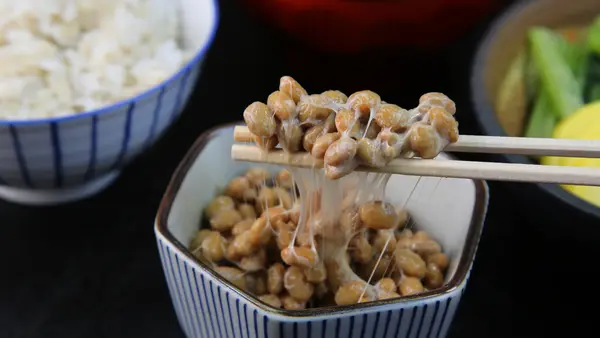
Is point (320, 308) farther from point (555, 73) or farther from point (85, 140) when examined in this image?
point (555, 73)

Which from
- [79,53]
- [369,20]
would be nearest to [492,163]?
[369,20]

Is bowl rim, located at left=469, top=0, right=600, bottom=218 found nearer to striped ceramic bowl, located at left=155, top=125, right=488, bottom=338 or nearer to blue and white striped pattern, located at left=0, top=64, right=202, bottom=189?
striped ceramic bowl, located at left=155, top=125, right=488, bottom=338

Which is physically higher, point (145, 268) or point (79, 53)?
point (79, 53)

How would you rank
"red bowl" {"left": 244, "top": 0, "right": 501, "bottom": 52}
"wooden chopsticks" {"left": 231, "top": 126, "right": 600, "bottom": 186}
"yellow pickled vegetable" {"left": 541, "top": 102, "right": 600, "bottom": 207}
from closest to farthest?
"wooden chopsticks" {"left": 231, "top": 126, "right": 600, "bottom": 186}, "yellow pickled vegetable" {"left": 541, "top": 102, "right": 600, "bottom": 207}, "red bowl" {"left": 244, "top": 0, "right": 501, "bottom": 52}

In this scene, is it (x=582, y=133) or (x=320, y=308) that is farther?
(x=582, y=133)

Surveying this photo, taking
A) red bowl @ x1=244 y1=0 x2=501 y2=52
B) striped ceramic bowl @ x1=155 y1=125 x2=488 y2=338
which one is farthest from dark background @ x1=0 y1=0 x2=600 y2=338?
striped ceramic bowl @ x1=155 y1=125 x2=488 y2=338

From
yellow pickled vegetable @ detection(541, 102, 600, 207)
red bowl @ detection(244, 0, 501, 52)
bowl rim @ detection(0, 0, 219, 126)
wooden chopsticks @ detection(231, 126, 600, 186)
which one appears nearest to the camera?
wooden chopsticks @ detection(231, 126, 600, 186)

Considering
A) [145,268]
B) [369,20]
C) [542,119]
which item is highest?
[369,20]
